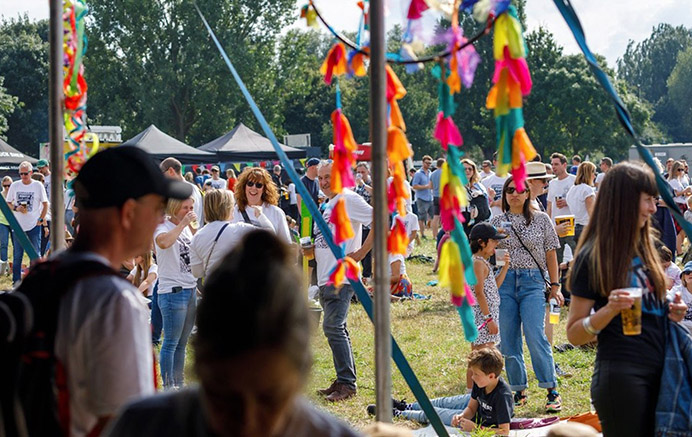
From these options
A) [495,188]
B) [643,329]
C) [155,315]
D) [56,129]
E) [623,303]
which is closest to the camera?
[56,129]

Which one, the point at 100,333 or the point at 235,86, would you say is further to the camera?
the point at 235,86

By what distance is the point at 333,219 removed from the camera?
294 cm

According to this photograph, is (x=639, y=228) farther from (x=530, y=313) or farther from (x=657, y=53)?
(x=657, y=53)

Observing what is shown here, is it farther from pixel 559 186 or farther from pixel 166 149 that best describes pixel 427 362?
pixel 166 149

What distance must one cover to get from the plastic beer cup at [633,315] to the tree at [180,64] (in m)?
37.6

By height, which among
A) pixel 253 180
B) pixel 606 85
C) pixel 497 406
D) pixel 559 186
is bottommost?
pixel 497 406

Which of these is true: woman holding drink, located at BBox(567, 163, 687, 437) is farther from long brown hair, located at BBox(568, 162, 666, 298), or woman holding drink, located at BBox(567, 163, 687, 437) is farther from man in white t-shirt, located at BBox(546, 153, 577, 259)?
man in white t-shirt, located at BBox(546, 153, 577, 259)

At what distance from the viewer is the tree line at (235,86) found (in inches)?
1672

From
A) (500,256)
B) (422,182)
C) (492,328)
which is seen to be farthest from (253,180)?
(422,182)

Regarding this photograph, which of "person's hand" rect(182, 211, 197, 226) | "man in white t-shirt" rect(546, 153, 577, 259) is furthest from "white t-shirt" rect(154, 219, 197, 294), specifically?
"man in white t-shirt" rect(546, 153, 577, 259)

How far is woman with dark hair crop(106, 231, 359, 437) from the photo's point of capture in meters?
1.30

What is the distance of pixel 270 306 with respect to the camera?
4.30 ft

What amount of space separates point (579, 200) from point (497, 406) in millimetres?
4664

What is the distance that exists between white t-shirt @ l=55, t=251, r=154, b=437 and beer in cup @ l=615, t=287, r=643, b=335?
1.95 meters
